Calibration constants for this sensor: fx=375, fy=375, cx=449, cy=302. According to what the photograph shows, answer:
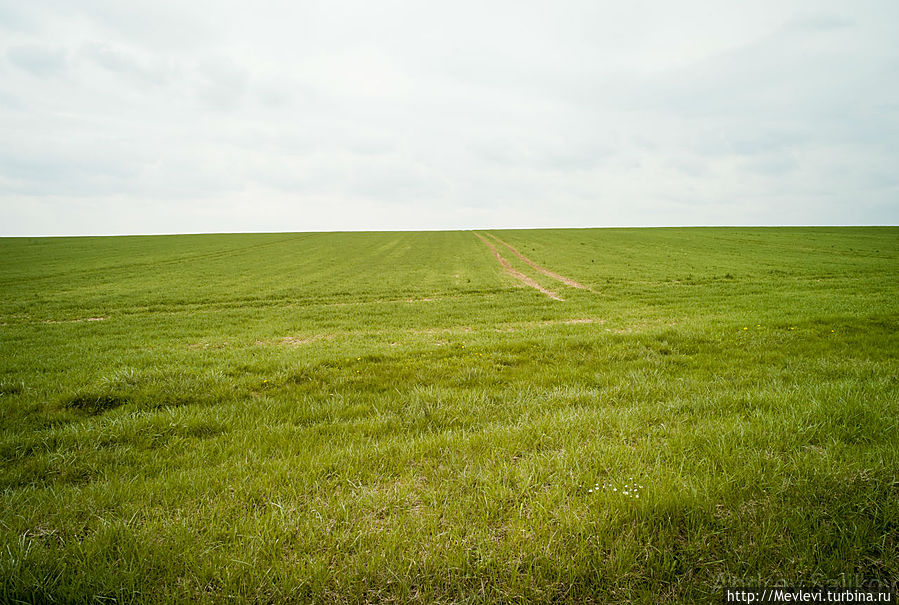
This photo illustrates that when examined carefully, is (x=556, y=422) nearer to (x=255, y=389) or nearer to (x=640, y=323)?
(x=255, y=389)

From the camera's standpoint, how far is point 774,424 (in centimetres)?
407

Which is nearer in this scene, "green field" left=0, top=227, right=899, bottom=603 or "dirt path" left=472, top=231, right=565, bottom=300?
"green field" left=0, top=227, right=899, bottom=603

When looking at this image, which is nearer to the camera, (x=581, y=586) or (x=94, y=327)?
(x=581, y=586)

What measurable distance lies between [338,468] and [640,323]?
11.3 m

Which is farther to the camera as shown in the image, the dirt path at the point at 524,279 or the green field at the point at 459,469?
the dirt path at the point at 524,279

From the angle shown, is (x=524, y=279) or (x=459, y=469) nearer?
(x=459, y=469)

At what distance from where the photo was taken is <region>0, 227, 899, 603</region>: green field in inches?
93.9

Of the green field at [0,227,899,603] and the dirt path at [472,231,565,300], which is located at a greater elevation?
the dirt path at [472,231,565,300]

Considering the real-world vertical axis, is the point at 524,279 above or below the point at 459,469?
above

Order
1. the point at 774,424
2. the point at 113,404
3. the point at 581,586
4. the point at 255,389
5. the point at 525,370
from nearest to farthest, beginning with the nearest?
the point at 581,586, the point at 774,424, the point at 113,404, the point at 255,389, the point at 525,370

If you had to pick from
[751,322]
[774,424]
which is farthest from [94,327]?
[751,322]

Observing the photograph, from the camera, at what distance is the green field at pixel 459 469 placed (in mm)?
2385

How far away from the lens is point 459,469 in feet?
11.7

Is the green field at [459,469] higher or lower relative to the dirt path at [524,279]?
lower
